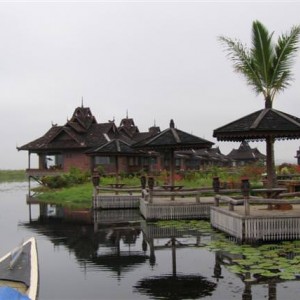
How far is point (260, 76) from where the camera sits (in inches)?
660

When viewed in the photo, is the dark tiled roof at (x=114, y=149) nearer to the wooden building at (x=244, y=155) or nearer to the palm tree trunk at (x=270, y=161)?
the palm tree trunk at (x=270, y=161)

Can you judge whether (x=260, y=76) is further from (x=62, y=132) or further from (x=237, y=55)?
(x=62, y=132)

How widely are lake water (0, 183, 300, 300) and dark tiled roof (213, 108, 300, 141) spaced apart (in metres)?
3.53

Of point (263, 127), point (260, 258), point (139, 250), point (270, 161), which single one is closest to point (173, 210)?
point (270, 161)

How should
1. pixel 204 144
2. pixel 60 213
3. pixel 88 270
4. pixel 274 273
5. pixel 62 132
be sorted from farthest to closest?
pixel 62 132, pixel 60 213, pixel 204 144, pixel 88 270, pixel 274 273

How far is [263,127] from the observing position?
46.6 feet

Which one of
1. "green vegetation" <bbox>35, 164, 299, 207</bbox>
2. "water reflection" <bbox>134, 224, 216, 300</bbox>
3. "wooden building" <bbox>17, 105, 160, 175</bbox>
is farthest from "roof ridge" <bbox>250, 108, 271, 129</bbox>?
"wooden building" <bbox>17, 105, 160, 175</bbox>

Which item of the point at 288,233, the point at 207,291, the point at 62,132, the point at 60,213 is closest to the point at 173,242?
the point at 288,233

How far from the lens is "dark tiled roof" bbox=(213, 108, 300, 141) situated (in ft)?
46.5

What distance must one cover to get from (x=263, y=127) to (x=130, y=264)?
615 centimetres

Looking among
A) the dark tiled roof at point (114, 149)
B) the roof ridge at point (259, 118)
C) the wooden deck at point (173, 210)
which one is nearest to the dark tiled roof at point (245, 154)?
the dark tiled roof at point (114, 149)

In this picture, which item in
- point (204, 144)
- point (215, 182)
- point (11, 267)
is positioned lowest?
point (11, 267)

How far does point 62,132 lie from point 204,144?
103ft

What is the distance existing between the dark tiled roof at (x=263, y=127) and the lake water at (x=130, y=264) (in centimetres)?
353
